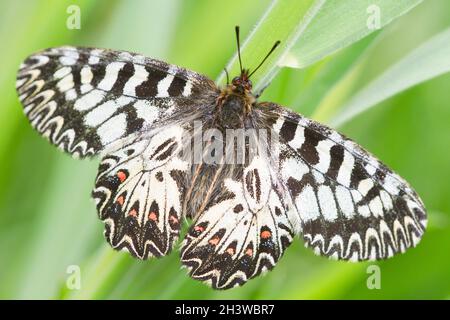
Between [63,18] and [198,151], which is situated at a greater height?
[63,18]

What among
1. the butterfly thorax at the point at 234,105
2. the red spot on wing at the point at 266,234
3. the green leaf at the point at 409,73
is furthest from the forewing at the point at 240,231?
the green leaf at the point at 409,73

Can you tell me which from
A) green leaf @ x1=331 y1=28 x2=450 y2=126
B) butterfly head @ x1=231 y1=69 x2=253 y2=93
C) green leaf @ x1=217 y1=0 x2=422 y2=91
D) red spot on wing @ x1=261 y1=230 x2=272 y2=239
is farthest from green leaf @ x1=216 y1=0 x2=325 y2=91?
red spot on wing @ x1=261 y1=230 x2=272 y2=239

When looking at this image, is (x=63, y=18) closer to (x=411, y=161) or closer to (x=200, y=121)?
(x=200, y=121)

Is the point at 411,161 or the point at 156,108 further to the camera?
the point at 411,161

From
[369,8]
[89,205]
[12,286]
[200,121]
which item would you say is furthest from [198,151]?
[12,286]

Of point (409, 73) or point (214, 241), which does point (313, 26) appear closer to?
point (409, 73)

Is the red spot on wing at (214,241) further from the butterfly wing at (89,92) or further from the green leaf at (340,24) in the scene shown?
the green leaf at (340,24)
